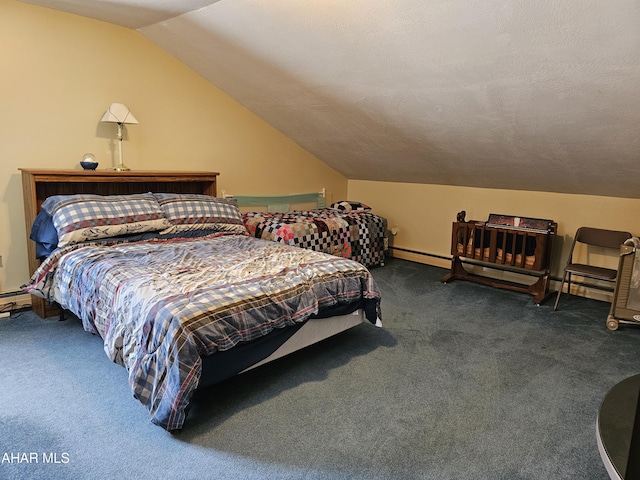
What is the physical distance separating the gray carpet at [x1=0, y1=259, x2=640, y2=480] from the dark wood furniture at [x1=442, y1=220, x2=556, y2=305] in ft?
2.31

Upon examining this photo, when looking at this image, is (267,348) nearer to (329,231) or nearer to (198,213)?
(198,213)

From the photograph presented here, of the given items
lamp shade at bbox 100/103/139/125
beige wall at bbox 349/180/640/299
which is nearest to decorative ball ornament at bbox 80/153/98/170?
lamp shade at bbox 100/103/139/125

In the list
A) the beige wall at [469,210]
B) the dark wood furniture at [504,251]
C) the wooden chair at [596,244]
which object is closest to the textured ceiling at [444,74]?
the beige wall at [469,210]

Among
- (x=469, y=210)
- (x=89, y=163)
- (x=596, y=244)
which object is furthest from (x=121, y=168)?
(x=596, y=244)

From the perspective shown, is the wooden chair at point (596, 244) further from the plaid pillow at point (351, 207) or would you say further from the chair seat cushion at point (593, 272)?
the plaid pillow at point (351, 207)

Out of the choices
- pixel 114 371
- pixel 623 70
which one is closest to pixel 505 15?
pixel 623 70

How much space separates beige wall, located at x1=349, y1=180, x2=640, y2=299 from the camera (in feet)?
12.2

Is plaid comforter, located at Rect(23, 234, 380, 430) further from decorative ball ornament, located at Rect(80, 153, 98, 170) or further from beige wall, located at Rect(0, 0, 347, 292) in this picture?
beige wall, located at Rect(0, 0, 347, 292)

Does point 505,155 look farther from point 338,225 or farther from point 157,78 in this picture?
point 157,78

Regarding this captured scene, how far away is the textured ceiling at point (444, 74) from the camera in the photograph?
223 centimetres

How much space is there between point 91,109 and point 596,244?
420 centimetres

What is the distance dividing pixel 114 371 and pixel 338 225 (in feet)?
8.30

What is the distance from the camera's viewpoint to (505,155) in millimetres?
3588

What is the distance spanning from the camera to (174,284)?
2191mm
